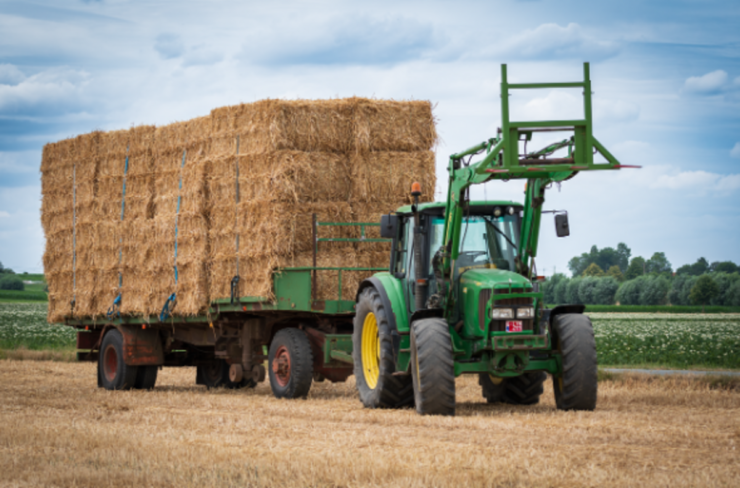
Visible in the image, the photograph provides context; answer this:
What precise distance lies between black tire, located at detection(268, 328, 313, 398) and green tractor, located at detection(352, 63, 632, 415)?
1594mm

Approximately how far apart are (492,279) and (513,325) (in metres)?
0.59

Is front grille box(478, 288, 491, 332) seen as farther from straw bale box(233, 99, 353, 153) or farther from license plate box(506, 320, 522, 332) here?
straw bale box(233, 99, 353, 153)

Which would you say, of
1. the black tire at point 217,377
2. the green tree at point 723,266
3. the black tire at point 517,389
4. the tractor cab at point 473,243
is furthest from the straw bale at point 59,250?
the green tree at point 723,266

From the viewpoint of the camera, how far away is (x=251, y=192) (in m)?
14.3

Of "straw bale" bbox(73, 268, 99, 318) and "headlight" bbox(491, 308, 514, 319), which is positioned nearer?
"headlight" bbox(491, 308, 514, 319)

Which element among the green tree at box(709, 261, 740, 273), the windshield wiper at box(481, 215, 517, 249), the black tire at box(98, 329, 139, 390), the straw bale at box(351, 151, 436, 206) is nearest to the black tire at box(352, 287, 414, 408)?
the windshield wiper at box(481, 215, 517, 249)

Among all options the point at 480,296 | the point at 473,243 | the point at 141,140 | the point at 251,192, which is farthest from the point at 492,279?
the point at 141,140

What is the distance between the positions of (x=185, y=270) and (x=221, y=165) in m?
1.87

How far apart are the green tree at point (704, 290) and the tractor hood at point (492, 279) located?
266 ft

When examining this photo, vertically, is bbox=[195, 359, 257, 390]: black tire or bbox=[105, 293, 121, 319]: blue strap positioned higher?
bbox=[105, 293, 121, 319]: blue strap

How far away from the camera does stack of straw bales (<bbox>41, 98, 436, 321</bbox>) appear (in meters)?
14.0

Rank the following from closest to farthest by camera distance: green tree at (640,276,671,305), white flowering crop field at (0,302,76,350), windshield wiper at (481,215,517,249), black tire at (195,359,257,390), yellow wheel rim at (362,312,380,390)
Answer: windshield wiper at (481,215,517,249)
yellow wheel rim at (362,312,380,390)
black tire at (195,359,257,390)
white flowering crop field at (0,302,76,350)
green tree at (640,276,671,305)

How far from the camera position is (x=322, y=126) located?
46.7ft

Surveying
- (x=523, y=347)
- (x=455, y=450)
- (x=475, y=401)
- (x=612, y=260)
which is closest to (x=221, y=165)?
(x=475, y=401)
